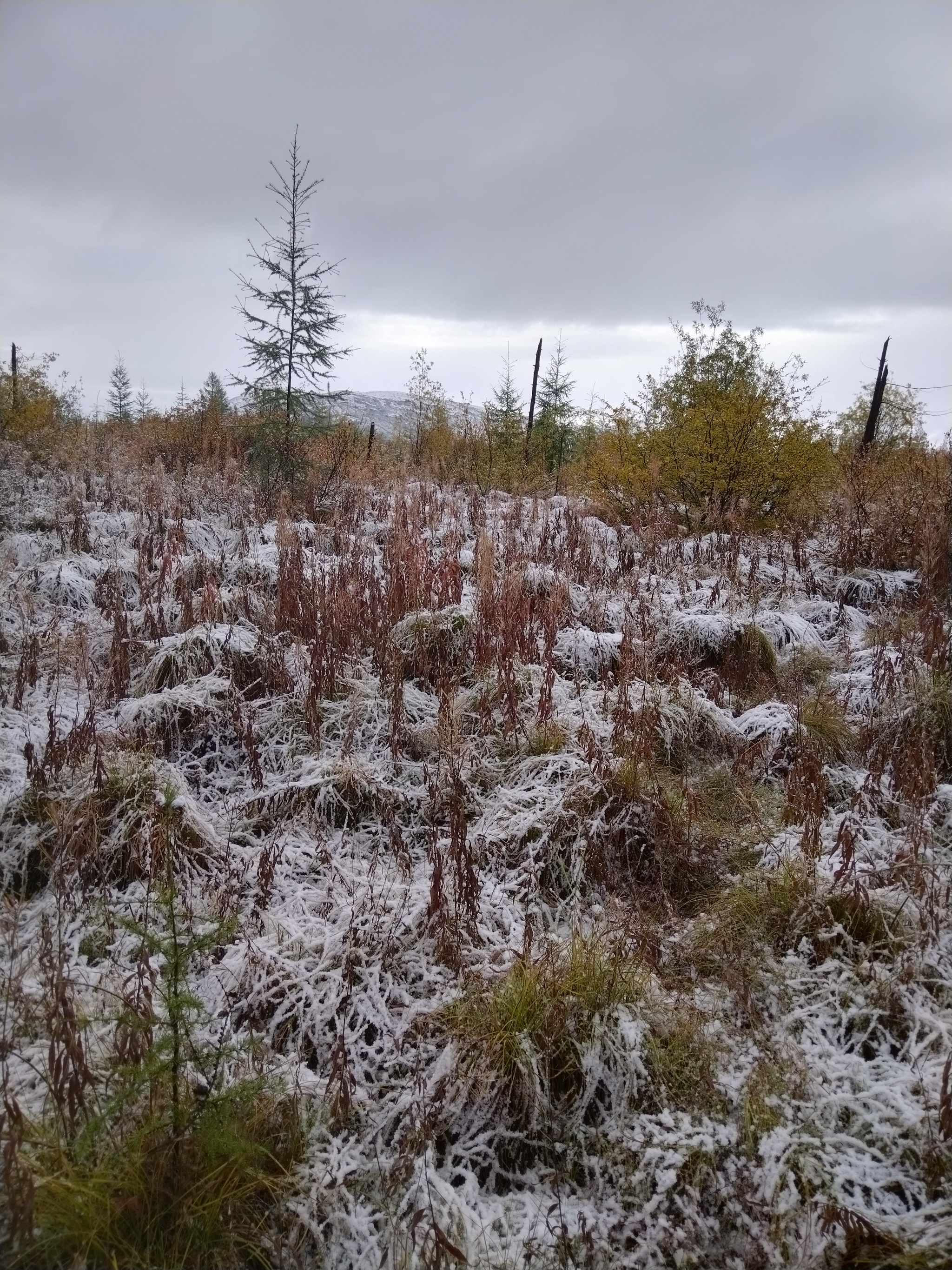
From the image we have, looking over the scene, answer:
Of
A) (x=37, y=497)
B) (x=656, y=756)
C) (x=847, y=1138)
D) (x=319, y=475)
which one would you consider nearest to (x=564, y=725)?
(x=656, y=756)

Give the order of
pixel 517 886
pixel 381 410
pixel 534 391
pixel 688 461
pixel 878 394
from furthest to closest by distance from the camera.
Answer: pixel 381 410
pixel 534 391
pixel 878 394
pixel 688 461
pixel 517 886

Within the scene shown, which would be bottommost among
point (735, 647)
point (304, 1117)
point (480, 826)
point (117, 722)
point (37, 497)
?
point (304, 1117)

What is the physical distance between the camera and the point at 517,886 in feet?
7.73

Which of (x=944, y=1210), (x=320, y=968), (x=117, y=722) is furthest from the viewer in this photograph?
(x=117, y=722)

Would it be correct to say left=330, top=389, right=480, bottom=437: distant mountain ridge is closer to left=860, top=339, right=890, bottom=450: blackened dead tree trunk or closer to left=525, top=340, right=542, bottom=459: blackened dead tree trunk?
left=525, top=340, right=542, bottom=459: blackened dead tree trunk

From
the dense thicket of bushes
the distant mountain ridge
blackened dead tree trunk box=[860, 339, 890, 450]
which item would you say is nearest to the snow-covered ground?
the dense thicket of bushes

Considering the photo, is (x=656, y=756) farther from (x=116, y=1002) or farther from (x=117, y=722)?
(x=117, y=722)

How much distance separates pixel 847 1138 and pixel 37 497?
9.87 m

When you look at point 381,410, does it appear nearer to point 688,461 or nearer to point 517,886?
point 688,461

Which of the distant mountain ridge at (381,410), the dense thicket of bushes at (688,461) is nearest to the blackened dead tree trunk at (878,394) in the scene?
the dense thicket of bushes at (688,461)

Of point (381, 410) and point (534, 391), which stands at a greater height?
point (381, 410)

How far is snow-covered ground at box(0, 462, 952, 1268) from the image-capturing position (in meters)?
1.46

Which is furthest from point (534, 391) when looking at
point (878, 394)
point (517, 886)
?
point (517, 886)

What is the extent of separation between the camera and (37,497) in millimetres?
8031
